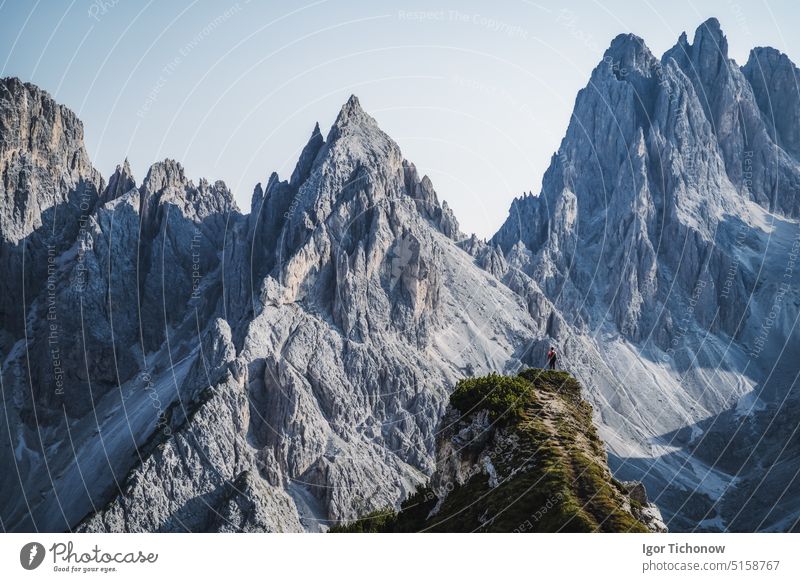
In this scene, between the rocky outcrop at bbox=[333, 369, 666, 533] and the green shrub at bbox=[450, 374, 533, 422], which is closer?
the rocky outcrop at bbox=[333, 369, 666, 533]

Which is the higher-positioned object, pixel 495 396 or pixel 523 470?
pixel 495 396

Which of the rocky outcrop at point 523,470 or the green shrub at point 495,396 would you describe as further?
the green shrub at point 495,396

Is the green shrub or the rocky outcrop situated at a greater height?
the green shrub

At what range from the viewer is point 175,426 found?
643 ft

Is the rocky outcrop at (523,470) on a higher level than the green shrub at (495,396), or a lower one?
lower

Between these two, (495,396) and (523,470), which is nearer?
(523,470)
